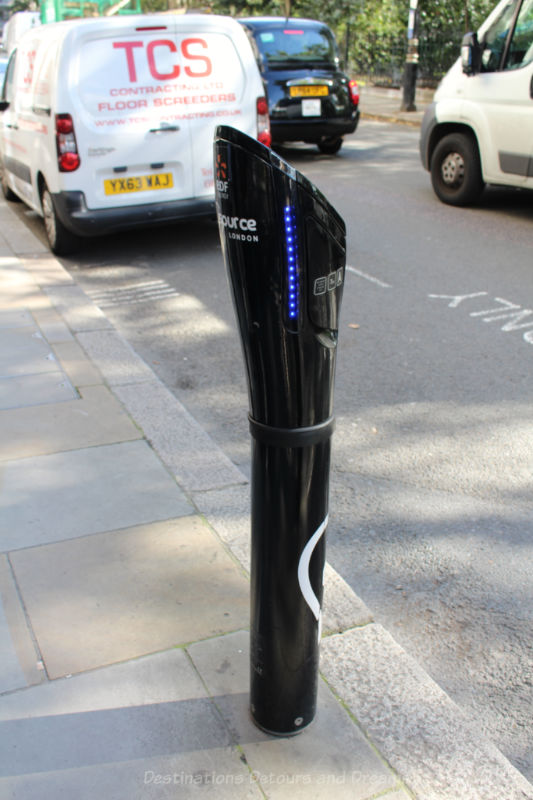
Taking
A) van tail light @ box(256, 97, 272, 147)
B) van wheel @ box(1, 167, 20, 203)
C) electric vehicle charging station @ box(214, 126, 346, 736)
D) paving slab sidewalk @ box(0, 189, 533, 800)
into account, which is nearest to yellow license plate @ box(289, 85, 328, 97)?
van wheel @ box(1, 167, 20, 203)

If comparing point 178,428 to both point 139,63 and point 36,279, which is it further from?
point 139,63

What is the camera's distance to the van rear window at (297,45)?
12.6 metres

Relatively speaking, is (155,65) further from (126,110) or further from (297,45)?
(297,45)

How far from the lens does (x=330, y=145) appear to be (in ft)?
43.8

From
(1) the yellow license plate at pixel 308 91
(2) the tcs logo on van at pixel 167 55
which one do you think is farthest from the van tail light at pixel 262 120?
(1) the yellow license plate at pixel 308 91

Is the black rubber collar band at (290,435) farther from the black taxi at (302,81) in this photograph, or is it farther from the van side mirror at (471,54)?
the black taxi at (302,81)

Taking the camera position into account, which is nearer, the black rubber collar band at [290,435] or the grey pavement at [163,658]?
the black rubber collar band at [290,435]

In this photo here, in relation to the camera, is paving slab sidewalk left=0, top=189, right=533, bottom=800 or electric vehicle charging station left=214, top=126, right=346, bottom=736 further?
paving slab sidewalk left=0, top=189, right=533, bottom=800

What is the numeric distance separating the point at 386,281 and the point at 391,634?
4406 mm

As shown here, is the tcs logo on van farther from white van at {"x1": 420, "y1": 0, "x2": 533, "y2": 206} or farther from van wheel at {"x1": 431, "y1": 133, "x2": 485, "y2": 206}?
van wheel at {"x1": 431, "y1": 133, "x2": 485, "y2": 206}

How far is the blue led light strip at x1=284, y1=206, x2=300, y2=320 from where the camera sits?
1647mm

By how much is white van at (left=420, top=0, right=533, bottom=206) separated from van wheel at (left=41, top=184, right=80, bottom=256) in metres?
4.45


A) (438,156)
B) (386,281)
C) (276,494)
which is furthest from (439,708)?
(438,156)

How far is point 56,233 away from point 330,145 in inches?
282
